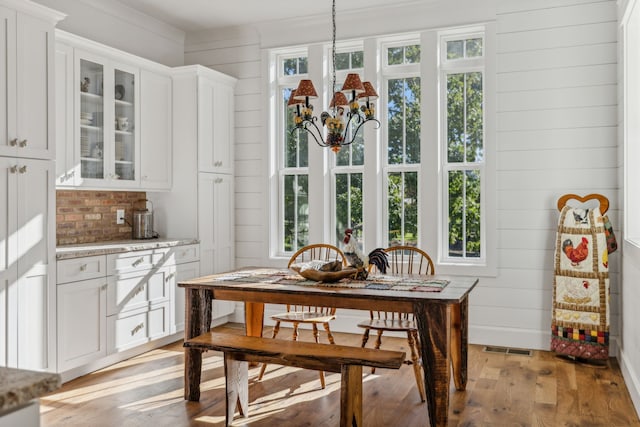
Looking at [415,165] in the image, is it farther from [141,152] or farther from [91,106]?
[91,106]

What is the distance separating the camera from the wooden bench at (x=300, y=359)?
2635 mm

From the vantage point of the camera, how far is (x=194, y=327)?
3.33 metres

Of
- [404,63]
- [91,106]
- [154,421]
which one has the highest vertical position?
[404,63]

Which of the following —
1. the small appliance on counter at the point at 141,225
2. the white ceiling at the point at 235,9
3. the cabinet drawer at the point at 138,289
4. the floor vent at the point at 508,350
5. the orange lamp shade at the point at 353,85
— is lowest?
the floor vent at the point at 508,350

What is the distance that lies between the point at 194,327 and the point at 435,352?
146cm

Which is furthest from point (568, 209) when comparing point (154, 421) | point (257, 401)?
point (154, 421)

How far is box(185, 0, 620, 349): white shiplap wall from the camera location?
168 inches

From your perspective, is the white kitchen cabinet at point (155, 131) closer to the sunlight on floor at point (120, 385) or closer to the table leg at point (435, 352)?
the sunlight on floor at point (120, 385)

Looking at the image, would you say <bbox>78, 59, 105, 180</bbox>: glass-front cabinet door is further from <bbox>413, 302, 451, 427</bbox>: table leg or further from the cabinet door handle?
<bbox>413, 302, 451, 427</bbox>: table leg

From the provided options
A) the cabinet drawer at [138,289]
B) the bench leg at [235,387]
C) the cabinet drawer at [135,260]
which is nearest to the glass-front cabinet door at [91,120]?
the cabinet drawer at [135,260]

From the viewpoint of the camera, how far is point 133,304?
13.7ft

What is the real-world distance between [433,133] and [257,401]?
2709 millimetres

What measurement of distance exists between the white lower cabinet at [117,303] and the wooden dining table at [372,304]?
90cm

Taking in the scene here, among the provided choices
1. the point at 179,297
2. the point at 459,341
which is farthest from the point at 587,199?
the point at 179,297
